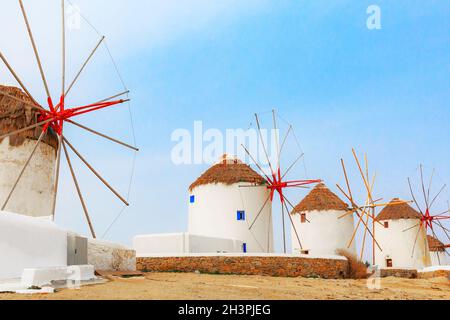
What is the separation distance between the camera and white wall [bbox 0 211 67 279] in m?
9.01

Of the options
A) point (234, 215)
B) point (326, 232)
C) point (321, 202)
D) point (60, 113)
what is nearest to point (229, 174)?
point (234, 215)

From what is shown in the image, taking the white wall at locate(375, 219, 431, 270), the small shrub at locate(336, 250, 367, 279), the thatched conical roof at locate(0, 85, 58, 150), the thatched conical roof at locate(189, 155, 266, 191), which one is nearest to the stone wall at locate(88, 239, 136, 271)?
the thatched conical roof at locate(0, 85, 58, 150)

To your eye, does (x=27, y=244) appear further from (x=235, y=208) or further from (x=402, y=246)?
(x=402, y=246)

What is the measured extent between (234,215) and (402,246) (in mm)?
13663

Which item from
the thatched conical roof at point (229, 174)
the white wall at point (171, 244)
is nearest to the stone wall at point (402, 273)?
the thatched conical roof at point (229, 174)

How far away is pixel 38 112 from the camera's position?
13.9m

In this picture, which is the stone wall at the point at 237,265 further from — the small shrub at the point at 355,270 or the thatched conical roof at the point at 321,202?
the thatched conical roof at the point at 321,202

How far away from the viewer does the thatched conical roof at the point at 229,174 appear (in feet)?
77.4

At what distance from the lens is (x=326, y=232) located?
27031 millimetres

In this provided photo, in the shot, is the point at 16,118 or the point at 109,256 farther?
the point at 16,118

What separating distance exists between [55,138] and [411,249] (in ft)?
79.4
